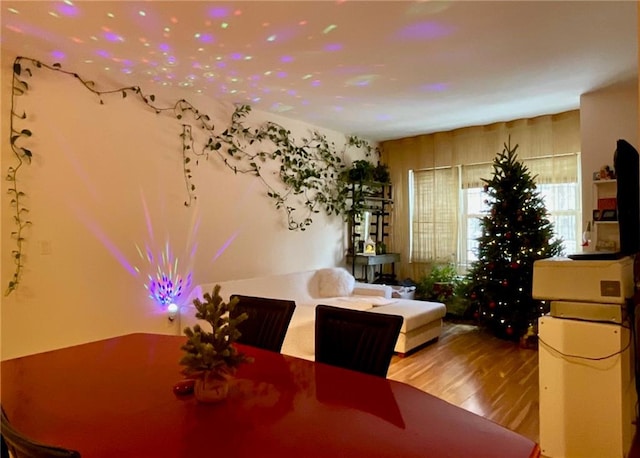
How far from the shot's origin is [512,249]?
4605mm

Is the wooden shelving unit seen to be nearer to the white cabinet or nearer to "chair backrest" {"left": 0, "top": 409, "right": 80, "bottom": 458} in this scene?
the white cabinet

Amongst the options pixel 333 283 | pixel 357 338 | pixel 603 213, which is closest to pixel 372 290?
pixel 333 283

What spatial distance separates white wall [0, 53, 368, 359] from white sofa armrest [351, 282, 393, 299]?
1.53 meters

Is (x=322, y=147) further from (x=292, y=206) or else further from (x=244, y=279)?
(x=244, y=279)

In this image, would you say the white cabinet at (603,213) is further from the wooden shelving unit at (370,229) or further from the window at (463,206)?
the wooden shelving unit at (370,229)

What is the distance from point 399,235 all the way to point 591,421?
14.2 ft

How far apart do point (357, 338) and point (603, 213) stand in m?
3.43

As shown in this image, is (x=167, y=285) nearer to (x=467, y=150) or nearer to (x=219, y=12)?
(x=219, y=12)

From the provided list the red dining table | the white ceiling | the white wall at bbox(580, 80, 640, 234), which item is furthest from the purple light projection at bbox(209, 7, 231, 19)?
the white wall at bbox(580, 80, 640, 234)

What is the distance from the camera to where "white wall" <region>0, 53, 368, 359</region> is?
119 inches

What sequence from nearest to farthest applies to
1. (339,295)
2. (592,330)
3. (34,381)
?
1. (34,381)
2. (592,330)
3. (339,295)

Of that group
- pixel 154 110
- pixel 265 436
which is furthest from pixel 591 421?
pixel 154 110

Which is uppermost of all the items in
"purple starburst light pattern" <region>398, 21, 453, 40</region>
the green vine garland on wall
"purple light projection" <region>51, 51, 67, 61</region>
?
"purple starburst light pattern" <region>398, 21, 453, 40</region>

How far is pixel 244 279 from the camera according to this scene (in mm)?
4328
